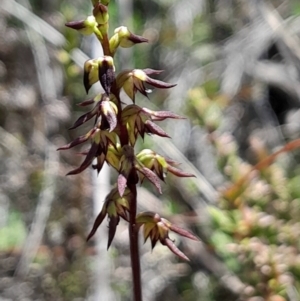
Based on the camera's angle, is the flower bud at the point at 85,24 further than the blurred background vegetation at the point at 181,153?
No

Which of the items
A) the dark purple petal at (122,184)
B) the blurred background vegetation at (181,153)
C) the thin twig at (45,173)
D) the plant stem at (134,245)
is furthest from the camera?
the thin twig at (45,173)

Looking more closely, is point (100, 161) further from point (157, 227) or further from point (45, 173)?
point (45, 173)

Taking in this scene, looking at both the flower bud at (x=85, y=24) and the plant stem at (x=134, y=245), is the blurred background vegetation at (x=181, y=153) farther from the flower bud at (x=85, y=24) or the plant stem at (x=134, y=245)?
the flower bud at (x=85, y=24)

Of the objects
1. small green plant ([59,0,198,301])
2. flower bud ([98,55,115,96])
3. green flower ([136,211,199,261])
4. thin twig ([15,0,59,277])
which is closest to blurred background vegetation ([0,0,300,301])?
thin twig ([15,0,59,277])

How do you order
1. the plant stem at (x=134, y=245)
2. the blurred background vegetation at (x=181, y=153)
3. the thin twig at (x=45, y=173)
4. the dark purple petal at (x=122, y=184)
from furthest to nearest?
the thin twig at (x=45, y=173), the blurred background vegetation at (x=181, y=153), the plant stem at (x=134, y=245), the dark purple petal at (x=122, y=184)

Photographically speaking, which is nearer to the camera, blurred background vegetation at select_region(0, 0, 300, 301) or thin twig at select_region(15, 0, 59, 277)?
blurred background vegetation at select_region(0, 0, 300, 301)

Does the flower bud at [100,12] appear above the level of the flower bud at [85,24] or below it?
below

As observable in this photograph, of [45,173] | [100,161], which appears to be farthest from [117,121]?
[45,173]

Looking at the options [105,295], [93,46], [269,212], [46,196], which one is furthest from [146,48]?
[105,295]

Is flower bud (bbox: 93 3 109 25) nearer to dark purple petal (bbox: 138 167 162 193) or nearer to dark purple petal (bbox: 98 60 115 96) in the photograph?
dark purple petal (bbox: 98 60 115 96)

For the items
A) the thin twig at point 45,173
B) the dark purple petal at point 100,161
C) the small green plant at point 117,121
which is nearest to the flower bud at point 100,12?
the small green plant at point 117,121
